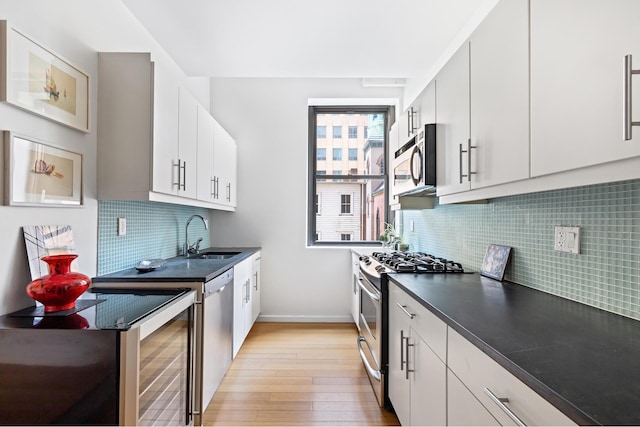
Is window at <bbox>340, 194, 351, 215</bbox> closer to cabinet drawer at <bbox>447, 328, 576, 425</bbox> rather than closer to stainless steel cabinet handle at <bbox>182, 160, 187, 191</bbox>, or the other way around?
stainless steel cabinet handle at <bbox>182, 160, 187, 191</bbox>

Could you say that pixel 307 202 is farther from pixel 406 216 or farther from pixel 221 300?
pixel 221 300

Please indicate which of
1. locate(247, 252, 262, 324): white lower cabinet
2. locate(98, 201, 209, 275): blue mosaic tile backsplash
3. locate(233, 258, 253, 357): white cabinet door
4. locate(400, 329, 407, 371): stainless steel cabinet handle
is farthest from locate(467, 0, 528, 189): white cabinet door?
locate(247, 252, 262, 324): white lower cabinet

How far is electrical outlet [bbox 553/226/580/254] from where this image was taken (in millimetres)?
1311

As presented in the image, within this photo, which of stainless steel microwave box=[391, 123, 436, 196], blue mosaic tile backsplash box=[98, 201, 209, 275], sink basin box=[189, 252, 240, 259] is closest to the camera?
blue mosaic tile backsplash box=[98, 201, 209, 275]

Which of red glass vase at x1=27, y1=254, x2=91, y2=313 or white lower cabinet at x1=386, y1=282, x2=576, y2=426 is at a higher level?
red glass vase at x1=27, y1=254, x2=91, y2=313

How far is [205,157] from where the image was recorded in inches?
106

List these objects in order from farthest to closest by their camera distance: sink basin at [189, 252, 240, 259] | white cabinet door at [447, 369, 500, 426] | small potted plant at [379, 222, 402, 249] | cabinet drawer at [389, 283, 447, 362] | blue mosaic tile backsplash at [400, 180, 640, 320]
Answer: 1. small potted plant at [379, 222, 402, 249]
2. sink basin at [189, 252, 240, 259]
3. cabinet drawer at [389, 283, 447, 362]
4. blue mosaic tile backsplash at [400, 180, 640, 320]
5. white cabinet door at [447, 369, 500, 426]

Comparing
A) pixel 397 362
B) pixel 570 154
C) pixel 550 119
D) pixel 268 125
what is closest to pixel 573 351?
pixel 570 154

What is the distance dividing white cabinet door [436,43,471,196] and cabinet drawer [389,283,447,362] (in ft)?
2.16

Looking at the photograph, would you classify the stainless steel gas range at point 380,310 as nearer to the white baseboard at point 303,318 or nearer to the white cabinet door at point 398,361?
the white cabinet door at point 398,361

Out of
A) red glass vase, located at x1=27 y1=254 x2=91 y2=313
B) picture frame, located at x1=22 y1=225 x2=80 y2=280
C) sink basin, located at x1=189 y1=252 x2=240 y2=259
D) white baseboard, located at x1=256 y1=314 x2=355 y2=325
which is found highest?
picture frame, located at x1=22 y1=225 x2=80 y2=280

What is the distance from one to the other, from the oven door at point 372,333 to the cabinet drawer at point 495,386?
0.95m

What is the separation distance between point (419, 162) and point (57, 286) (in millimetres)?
2022

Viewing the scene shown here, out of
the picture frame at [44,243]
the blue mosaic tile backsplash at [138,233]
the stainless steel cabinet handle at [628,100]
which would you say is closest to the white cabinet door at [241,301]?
the blue mosaic tile backsplash at [138,233]
